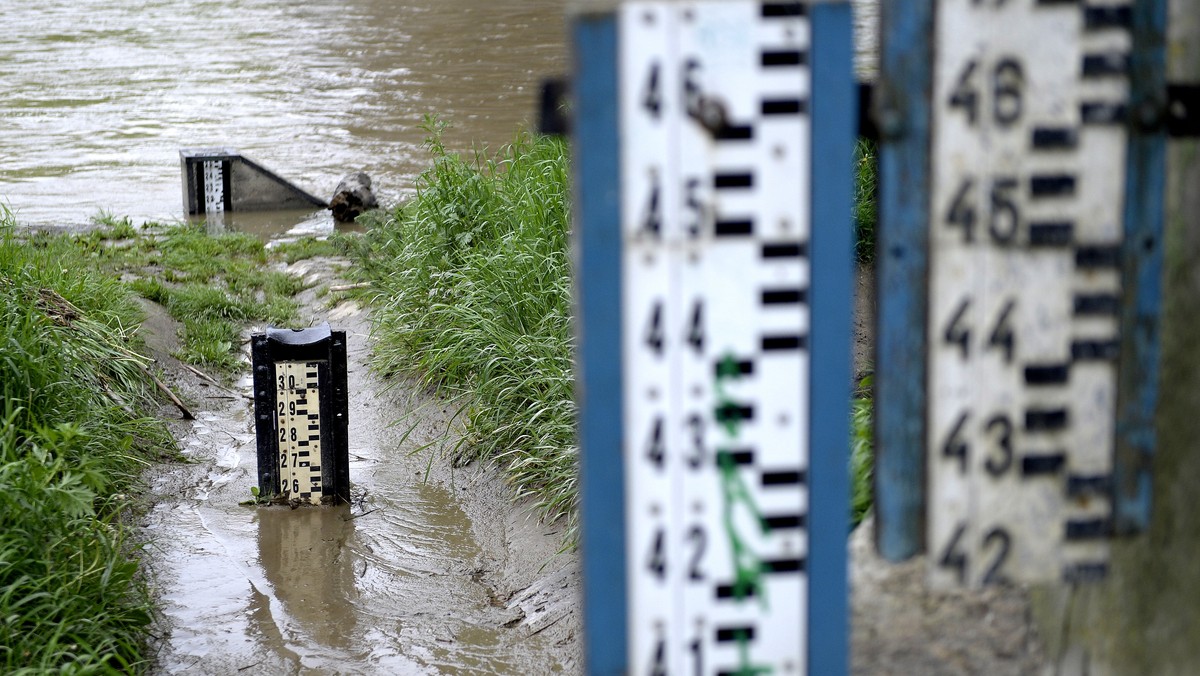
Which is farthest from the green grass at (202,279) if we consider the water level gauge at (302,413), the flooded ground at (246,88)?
the water level gauge at (302,413)

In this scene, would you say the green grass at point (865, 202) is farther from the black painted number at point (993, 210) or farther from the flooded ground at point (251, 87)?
the black painted number at point (993, 210)

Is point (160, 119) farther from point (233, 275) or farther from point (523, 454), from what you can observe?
point (523, 454)

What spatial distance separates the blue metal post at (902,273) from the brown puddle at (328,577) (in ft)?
8.07

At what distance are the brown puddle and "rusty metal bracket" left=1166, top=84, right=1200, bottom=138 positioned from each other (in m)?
2.84

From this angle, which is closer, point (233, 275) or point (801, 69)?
point (801, 69)

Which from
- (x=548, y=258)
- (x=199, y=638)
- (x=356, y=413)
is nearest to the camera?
(x=199, y=638)

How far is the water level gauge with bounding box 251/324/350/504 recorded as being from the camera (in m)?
4.86

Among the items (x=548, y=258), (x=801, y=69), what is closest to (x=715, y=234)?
(x=801, y=69)

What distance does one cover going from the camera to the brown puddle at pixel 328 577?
4.00m

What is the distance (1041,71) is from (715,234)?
460 mm

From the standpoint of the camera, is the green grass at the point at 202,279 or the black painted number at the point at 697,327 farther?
the green grass at the point at 202,279

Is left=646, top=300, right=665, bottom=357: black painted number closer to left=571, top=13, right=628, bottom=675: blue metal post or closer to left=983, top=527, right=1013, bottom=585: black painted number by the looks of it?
left=571, top=13, right=628, bottom=675: blue metal post

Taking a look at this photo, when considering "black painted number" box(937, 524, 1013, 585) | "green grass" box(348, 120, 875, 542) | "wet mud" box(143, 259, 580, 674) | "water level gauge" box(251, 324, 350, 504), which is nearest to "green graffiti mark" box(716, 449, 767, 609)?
"black painted number" box(937, 524, 1013, 585)

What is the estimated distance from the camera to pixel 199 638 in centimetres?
407
